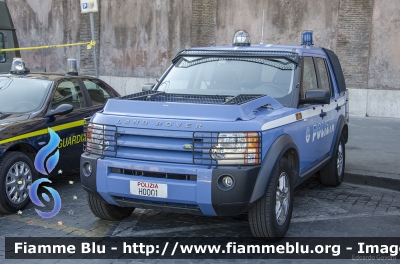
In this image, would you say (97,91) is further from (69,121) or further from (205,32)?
(205,32)

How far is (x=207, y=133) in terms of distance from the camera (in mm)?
4656

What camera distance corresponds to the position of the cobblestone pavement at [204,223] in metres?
5.50

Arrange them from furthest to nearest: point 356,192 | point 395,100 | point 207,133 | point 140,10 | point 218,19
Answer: point 140,10
point 218,19
point 395,100
point 356,192
point 207,133

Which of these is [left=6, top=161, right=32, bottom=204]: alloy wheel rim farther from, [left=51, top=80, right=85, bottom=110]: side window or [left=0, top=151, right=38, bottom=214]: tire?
[left=51, top=80, right=85, bottom=110]: side window

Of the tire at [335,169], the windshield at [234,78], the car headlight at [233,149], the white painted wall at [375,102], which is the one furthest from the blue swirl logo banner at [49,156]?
the white painted wall at [375,102]

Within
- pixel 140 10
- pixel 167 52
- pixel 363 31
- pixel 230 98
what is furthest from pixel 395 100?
pixel 230 98

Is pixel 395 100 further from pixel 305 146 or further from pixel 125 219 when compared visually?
pixel 125 219

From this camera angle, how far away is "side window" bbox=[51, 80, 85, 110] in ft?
23.6

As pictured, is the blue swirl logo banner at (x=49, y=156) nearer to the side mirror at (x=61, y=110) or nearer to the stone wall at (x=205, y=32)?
the side mirror at (x=61, y=110)

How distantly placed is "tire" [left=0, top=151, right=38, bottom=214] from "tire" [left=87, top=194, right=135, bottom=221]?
42.8 inches

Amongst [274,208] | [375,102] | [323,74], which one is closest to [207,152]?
[274,208]

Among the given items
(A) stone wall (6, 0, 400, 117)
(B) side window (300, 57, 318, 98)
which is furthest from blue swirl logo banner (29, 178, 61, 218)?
(A) stone wall (6, 0, 400, 117)

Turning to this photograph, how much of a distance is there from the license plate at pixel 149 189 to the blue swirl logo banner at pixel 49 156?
2.20 m

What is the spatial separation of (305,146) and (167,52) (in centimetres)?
1323
